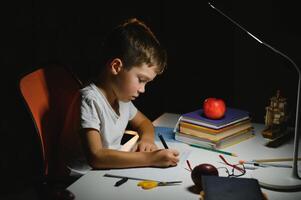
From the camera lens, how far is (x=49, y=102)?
1.75 m

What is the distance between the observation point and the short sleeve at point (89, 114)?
1643mm

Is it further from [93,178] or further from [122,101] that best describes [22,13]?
[93,178]

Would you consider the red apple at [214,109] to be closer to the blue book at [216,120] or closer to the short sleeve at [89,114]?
the blue book at [216,120]

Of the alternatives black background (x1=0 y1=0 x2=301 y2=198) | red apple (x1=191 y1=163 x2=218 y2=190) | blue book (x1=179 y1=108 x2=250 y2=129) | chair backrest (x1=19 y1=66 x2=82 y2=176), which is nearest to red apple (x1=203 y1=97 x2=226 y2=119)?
blue book (x1=179 y1=108 x2=250 y2=129)

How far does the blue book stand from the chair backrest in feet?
Result: 1.83

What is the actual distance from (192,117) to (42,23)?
156 cm

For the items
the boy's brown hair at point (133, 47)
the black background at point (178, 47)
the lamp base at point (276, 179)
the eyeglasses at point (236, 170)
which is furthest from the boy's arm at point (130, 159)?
the black background at point (178, 47)

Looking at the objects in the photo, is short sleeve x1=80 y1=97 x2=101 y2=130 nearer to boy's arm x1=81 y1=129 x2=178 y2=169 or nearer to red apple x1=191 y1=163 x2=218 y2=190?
boy's arm x1=81 y1=129 x2=178 y2=169

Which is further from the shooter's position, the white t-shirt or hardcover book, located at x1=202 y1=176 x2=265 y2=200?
the white t-shirt

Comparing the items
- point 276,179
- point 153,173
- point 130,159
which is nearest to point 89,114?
point 130,159

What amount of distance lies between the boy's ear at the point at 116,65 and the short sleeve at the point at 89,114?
175 millimetres

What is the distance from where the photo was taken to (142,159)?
1511 mm

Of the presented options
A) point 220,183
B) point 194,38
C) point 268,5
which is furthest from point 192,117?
point 268,5

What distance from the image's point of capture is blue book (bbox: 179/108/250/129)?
1.77 meters
